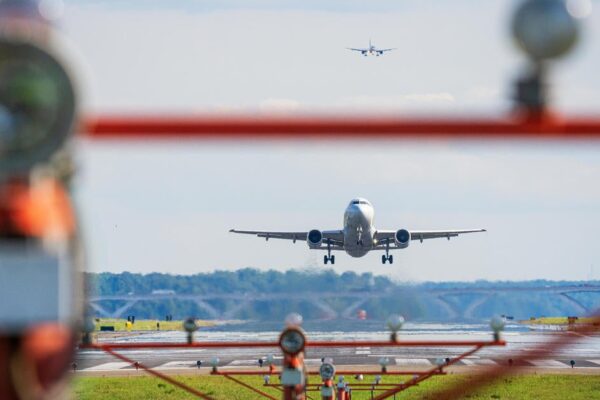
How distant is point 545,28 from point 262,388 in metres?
36.0

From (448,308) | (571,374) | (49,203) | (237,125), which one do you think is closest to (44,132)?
(49,203)

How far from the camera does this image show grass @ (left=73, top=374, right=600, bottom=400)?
3875 centimetres

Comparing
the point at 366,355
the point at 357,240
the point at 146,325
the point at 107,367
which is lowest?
the point at 107,367

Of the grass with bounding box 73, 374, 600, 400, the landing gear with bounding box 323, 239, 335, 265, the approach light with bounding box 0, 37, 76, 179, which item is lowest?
the grass with bounding box 73, 374, 600, 400

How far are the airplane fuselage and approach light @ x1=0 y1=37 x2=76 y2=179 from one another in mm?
60501

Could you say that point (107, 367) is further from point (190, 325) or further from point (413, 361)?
point (190, 325)

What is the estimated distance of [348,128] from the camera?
311cm

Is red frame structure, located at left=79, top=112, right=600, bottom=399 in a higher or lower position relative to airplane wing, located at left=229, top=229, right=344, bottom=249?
lower

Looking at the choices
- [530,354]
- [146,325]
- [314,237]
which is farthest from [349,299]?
[146,325]

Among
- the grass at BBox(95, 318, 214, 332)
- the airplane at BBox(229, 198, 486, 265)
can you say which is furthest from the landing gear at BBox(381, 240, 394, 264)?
the grass at BBox(95, 318, 214, 332)

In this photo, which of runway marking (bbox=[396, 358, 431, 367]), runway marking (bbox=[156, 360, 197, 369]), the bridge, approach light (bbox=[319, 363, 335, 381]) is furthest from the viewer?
runway marking (bbox=[156, 360, 197, 369])

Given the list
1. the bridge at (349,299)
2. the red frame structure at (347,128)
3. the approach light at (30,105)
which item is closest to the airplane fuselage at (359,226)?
the bridge at (349,299)

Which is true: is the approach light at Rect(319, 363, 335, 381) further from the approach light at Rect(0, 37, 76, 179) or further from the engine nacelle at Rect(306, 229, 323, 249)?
the engine nacelle at Rect(306, 229, 323, 249)

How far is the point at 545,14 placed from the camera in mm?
2949
